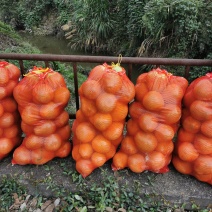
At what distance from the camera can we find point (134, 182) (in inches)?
83.7

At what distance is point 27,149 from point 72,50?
31.7 feet

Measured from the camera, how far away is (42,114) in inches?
79.7

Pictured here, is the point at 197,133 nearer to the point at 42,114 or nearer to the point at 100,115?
the point at 100,115

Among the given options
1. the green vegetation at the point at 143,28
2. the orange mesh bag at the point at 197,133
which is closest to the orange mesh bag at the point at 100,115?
the orange mesh bag at the point at 197,133

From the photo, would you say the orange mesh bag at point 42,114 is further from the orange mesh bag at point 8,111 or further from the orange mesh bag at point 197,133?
the orange mesh bag at point 197,133

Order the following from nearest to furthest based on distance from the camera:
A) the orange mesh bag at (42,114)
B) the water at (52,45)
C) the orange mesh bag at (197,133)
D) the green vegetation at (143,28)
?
the orange mesh bag at (197,133) → the orange mesh bag at (42,114) → the green vegetation at (143,28) → the water at (52,45)

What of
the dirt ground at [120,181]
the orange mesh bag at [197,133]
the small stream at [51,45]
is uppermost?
the orange mesh bag at [197,133]

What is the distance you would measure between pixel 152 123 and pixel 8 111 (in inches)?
47.3

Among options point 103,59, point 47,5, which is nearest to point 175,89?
point 103,59

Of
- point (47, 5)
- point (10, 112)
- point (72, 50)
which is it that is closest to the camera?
point (10, 112)

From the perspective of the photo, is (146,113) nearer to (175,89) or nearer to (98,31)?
(175,89)

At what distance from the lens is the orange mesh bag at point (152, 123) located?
6.28ft

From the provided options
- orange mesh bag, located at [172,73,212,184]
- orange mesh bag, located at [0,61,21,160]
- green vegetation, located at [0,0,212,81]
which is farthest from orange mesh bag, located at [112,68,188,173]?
green vegetation, located at [0,0,212,81]

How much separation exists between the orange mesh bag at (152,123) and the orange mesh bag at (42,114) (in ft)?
1.74
